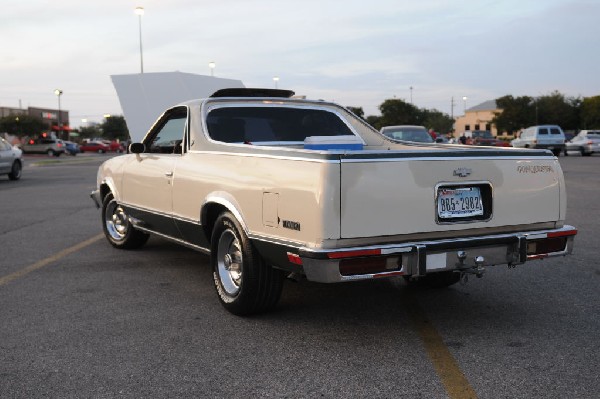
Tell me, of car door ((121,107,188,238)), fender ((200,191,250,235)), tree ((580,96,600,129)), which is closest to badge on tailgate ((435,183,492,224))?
fender ((200,191,250,235))

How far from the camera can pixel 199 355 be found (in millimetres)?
4180

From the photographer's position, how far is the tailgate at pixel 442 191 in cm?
420

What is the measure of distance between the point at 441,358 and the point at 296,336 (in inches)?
40.8

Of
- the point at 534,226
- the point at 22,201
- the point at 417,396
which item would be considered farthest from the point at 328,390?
the point at 22,201

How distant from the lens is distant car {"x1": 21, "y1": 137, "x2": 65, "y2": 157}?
192ft

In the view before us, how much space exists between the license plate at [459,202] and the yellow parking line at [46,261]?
4247 mm

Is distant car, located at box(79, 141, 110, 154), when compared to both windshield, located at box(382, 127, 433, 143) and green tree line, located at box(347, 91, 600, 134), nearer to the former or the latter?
green tree line, located at box(347, 91, 600, 134)

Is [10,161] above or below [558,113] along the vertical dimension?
below

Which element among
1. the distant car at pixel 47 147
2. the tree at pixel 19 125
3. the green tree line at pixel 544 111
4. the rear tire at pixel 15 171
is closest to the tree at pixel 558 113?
the green tree line at pixel 544 111

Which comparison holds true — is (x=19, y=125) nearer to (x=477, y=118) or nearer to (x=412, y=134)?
(x=412, y=134)

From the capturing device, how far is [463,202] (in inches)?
182

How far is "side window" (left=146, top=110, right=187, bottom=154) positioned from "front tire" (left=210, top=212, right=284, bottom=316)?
1.35 m

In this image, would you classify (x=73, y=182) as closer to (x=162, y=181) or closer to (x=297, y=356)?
(x=162, y=181)

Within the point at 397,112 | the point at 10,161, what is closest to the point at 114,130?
the point at 397,112
